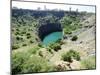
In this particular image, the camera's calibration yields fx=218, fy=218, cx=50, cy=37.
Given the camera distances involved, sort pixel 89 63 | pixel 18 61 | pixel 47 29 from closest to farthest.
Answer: pixel 18 61
pixel 47 29
pixel 89 63

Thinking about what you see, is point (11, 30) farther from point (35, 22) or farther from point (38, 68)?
point (38, 68)

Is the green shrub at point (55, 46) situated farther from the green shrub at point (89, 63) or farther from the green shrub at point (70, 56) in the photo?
the green shrub at point (89, 63)

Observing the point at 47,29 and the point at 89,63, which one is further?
the point at 89,63

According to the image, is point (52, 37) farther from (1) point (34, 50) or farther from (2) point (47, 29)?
(1) point (34, 50)

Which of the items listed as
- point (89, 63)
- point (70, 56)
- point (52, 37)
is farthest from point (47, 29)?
point (89, 63)

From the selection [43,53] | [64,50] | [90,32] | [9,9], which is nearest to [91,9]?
[90,32]

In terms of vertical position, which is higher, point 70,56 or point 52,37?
point 52,37
